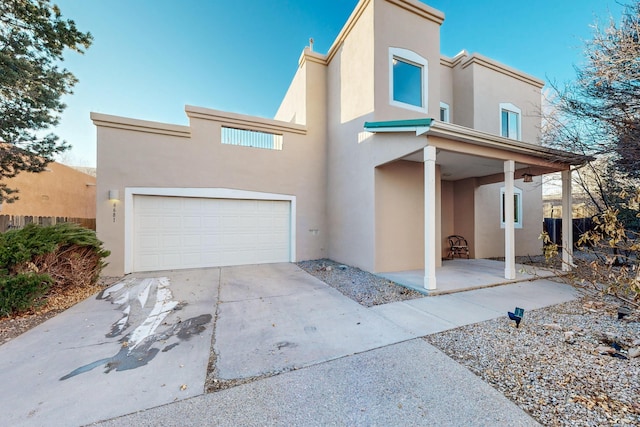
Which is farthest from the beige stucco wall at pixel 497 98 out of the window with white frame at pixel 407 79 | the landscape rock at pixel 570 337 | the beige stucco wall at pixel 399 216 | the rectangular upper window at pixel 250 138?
the landscape rock at pixel 570 337

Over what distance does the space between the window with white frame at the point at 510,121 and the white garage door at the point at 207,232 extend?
29.2 feet

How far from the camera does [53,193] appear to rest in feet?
34.8

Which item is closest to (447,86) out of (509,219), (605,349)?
(509,219)

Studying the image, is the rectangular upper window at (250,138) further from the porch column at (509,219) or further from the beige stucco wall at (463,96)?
the beige stucco wall at (463,96)

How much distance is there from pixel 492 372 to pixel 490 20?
11.7 metres

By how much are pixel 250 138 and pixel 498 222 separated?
9.32 metres

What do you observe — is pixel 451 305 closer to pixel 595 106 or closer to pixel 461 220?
pixel 595 106

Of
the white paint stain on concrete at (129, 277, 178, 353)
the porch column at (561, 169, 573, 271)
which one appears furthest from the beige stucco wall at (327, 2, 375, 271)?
the porch column at (561, 169, 573, 271)

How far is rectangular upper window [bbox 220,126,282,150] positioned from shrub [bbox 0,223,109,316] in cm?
426

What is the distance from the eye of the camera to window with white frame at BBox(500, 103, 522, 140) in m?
9.84

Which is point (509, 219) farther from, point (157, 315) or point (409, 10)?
point (157, 315)

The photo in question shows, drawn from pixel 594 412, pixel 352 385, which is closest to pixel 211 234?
pixel 352 385

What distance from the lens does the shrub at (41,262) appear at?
12.3 ft

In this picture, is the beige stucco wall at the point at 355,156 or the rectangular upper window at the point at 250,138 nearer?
the beige stucco wall at the point at 355,156
